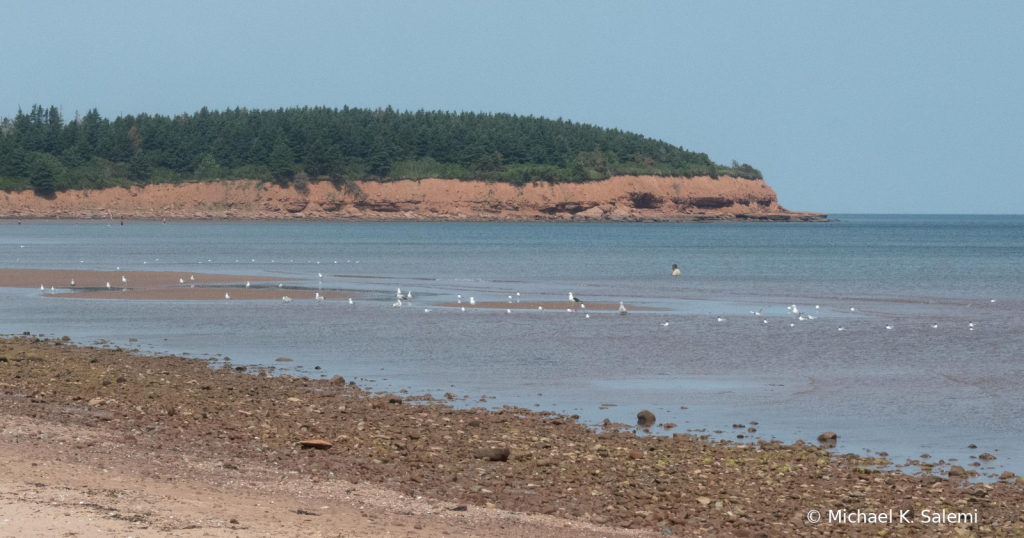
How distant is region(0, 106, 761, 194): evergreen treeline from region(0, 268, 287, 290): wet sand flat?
115 meters

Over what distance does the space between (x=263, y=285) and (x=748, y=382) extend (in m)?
29.3

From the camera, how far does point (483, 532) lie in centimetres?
892

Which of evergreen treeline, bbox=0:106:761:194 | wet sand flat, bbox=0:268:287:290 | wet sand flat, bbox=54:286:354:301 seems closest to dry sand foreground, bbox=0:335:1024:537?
wet sand flat, bbox=54:286:354:301

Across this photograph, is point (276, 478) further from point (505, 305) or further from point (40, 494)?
point (505, 305)

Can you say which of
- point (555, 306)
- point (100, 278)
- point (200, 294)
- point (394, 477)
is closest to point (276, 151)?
point (100, 278)

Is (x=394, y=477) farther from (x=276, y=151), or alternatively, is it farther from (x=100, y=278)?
(x=276, y=151)

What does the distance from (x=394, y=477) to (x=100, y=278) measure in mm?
40211

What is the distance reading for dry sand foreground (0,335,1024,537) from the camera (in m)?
8.85

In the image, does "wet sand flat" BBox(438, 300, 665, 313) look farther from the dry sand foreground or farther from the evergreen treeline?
the evergreen treeline

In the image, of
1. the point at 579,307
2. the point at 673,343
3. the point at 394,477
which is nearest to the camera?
the point at 394,477

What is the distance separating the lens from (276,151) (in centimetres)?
16438

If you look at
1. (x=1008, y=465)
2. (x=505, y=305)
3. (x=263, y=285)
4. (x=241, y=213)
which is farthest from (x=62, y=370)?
(x=241, y=213)

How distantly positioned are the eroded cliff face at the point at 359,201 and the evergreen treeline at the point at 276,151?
69.6 inches

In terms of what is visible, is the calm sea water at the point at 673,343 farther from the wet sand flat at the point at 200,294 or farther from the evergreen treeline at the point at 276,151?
the evergreen treeline at the point at 276,151
